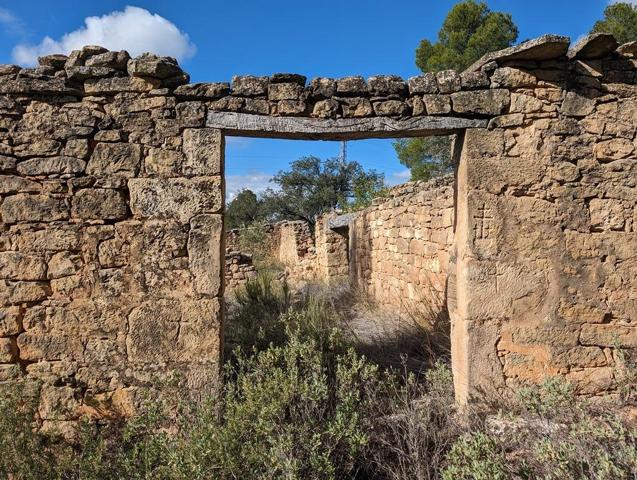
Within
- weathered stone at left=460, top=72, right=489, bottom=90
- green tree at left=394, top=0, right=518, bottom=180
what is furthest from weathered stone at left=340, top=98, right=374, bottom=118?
green tree at left=394, top=0, right=518, bottom=180

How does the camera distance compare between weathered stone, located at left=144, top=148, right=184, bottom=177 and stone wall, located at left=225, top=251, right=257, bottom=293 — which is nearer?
weathered stone, located at left=144, top=148, right=184, bottom=177

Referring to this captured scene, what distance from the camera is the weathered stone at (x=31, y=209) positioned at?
338 cm

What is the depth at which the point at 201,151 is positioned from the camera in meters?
3.48

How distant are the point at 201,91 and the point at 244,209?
80.6 feet

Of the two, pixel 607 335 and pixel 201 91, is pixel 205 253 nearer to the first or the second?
pixel 201 91

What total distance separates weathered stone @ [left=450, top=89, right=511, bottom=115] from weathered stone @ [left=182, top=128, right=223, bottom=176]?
5.78 ft

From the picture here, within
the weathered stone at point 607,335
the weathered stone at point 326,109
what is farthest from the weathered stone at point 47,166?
the weathered stone at point 607,335

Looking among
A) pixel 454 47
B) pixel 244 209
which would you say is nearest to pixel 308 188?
pixel 244 209

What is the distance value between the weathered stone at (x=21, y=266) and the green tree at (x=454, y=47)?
12.1 meters

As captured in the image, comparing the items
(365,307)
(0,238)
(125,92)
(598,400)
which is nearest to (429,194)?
(365,307)

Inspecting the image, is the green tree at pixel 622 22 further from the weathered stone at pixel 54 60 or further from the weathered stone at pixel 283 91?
the weathered stone at pixel 54 60

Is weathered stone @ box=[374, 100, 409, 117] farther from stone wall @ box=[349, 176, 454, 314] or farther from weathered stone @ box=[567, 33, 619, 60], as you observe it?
stone wall @ box=[349, 176, 454, 314]

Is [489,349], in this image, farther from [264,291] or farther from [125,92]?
[264,291]

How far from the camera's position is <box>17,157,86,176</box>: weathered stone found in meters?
3.41
